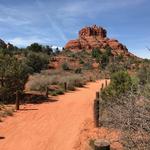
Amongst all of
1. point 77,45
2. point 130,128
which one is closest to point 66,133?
point 130,128

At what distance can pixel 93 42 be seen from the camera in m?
137

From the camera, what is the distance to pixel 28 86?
28453 millimetres

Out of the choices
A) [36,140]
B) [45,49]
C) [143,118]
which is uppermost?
[45,49]

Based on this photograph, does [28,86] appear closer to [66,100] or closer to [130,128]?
[66,100]

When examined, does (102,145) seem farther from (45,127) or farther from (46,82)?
(46,82)

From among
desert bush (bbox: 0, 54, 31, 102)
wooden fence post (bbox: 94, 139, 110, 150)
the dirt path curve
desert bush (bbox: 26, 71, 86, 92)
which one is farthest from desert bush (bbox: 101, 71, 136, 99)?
desert bush (bbox: 26, 71, 86, 92)

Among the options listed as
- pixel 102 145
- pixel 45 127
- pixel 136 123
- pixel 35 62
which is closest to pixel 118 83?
pixel 45 127

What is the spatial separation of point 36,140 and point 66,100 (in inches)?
420

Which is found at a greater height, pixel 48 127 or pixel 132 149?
pixel 132 149

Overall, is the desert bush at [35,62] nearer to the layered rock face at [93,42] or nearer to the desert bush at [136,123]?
the desert bush at [136,123]

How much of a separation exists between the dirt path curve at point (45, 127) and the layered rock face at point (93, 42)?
10186 centimetres

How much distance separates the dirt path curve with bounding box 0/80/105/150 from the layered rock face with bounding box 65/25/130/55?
10186 cm

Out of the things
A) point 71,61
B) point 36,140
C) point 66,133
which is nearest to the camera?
point 36,140

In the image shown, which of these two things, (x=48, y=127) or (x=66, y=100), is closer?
(x=48, y=127)
